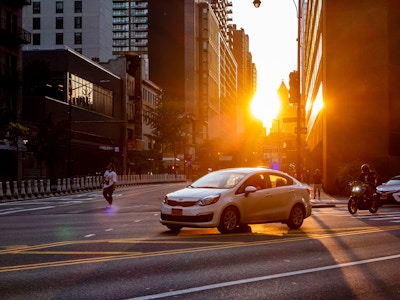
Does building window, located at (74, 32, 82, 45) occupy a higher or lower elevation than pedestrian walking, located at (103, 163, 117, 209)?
higher

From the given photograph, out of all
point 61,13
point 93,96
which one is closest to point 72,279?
point 93,96

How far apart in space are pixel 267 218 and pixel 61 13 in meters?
86.8

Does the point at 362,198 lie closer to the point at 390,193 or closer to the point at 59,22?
the point at 390,193

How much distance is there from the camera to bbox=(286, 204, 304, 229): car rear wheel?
51.5ft

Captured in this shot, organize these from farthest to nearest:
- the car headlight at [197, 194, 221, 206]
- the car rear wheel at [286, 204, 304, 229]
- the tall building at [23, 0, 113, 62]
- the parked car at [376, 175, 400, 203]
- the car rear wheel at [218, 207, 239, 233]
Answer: the tall building at [23, 0, 113, 62]
the parked car at [376, 175, 400, 203]
the car rear wheel at [286, 204, 304, 229]
the car rear wheel at [218, 207, 239, 233]
the car headlight at [197, 194, 221, 206]

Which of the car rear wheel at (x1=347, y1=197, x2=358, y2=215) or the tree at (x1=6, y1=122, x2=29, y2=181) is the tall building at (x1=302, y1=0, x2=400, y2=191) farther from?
the tree at (x1=6, y1=122, x2=29, y2=181)

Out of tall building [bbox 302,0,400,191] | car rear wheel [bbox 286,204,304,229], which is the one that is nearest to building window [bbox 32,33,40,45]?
tall building [bbox 302,0,400,191]

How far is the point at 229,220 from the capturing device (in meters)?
14.0

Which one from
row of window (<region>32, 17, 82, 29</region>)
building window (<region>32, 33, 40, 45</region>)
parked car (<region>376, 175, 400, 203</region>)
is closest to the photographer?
parked car (<region>376, 175, 400, 203</region>)

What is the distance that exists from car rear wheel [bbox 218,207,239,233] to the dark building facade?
36.0m

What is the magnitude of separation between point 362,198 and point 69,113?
110ft

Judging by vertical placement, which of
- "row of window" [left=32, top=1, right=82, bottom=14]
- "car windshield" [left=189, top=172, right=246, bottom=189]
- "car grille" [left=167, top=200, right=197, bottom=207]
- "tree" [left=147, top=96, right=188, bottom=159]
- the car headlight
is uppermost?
"row of window" [left=32, top=1, right=82, bottom=14]

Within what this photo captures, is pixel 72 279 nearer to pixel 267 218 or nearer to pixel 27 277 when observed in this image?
pixel 27 277

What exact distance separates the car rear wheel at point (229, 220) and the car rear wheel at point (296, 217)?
6.64ft
